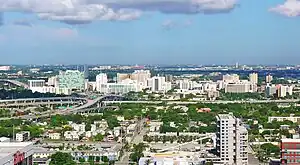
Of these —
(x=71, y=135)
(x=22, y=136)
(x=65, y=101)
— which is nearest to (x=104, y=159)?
(x=22, y=136)

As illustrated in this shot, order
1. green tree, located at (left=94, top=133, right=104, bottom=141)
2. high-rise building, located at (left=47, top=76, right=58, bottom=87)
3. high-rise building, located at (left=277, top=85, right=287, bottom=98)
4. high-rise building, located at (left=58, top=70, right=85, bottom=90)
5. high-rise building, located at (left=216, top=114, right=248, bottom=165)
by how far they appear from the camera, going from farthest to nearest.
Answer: high-rise building, located at (left=47, top=76, right=58, bottom=87) → high-rise building, located at (left=58, top=70, right=85, bottom=90) → high-rise building, located at (left=277, top=85, right=287, bottom=98) → green tree, located at (left=94, top=133, right=104, bottom=141) → high-rise building, located at (left=216, top=114, right=248, bottom=165)

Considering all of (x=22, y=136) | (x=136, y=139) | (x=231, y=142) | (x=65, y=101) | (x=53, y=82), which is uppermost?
(x=53, y=82)

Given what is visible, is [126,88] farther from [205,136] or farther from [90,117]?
[205,136]

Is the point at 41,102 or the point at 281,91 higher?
the point at 281,91

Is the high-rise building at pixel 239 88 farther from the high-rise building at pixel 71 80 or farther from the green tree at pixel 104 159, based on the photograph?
the green tree at pixel 104 159

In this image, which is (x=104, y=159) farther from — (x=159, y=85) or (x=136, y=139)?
(x=159, y=85)

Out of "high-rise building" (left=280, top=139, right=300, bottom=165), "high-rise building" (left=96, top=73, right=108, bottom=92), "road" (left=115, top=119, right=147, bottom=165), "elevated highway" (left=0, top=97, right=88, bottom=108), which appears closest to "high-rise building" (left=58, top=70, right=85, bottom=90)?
"high-rise building" (left=96, top=73, right=108, bottom=92)

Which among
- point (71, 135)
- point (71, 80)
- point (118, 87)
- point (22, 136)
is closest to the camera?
point (22, 136)

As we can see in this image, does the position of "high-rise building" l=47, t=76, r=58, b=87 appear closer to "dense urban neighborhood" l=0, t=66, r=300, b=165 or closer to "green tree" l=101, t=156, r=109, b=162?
"dense urban neighborhood" l=0, t=66, r=300, b=165

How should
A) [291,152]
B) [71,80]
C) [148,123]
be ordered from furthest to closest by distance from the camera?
[71,80] → [148,123] → [291,152]

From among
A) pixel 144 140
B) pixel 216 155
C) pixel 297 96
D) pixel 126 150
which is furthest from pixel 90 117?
pixel 297 96
